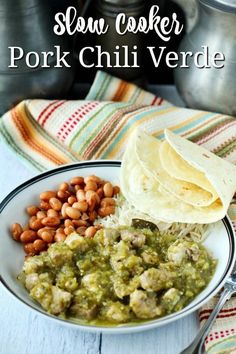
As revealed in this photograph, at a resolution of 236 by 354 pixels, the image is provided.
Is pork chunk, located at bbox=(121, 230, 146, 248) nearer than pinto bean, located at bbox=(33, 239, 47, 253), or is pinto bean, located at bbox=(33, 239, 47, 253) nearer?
pork chunk, located at bbox=(121, 230, 146, 248)

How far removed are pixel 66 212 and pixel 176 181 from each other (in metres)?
0.43

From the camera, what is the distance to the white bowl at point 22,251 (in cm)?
193

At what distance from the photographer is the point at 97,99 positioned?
3113 millimetres

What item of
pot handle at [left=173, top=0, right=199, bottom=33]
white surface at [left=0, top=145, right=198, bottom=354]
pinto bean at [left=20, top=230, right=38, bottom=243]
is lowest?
white surface at [left=0, top=145, right=198, bottom=354]

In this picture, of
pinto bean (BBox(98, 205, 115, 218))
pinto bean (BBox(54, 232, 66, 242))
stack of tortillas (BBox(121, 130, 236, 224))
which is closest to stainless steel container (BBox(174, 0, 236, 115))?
stack of tortillas (BBox(121, 130, 236, 224))

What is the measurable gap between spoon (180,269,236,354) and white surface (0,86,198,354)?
0.34 ft

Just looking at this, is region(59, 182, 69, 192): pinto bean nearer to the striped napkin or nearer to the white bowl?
the white bowl

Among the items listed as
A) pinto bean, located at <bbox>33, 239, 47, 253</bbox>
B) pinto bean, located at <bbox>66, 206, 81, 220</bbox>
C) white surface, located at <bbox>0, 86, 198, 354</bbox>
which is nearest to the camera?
white surface, located at <bbox>0, 86, 198, 354</bbox>

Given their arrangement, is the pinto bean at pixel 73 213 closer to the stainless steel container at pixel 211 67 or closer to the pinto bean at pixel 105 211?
the pinto bean at pixel 105 211

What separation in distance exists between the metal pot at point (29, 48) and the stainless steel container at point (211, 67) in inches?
22.7

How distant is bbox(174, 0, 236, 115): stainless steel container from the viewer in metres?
2.69

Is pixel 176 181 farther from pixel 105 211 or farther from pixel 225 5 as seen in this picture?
pixel 225 5

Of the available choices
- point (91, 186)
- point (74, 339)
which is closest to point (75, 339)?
point (74, 339)

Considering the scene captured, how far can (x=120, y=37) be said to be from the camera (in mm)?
3100
